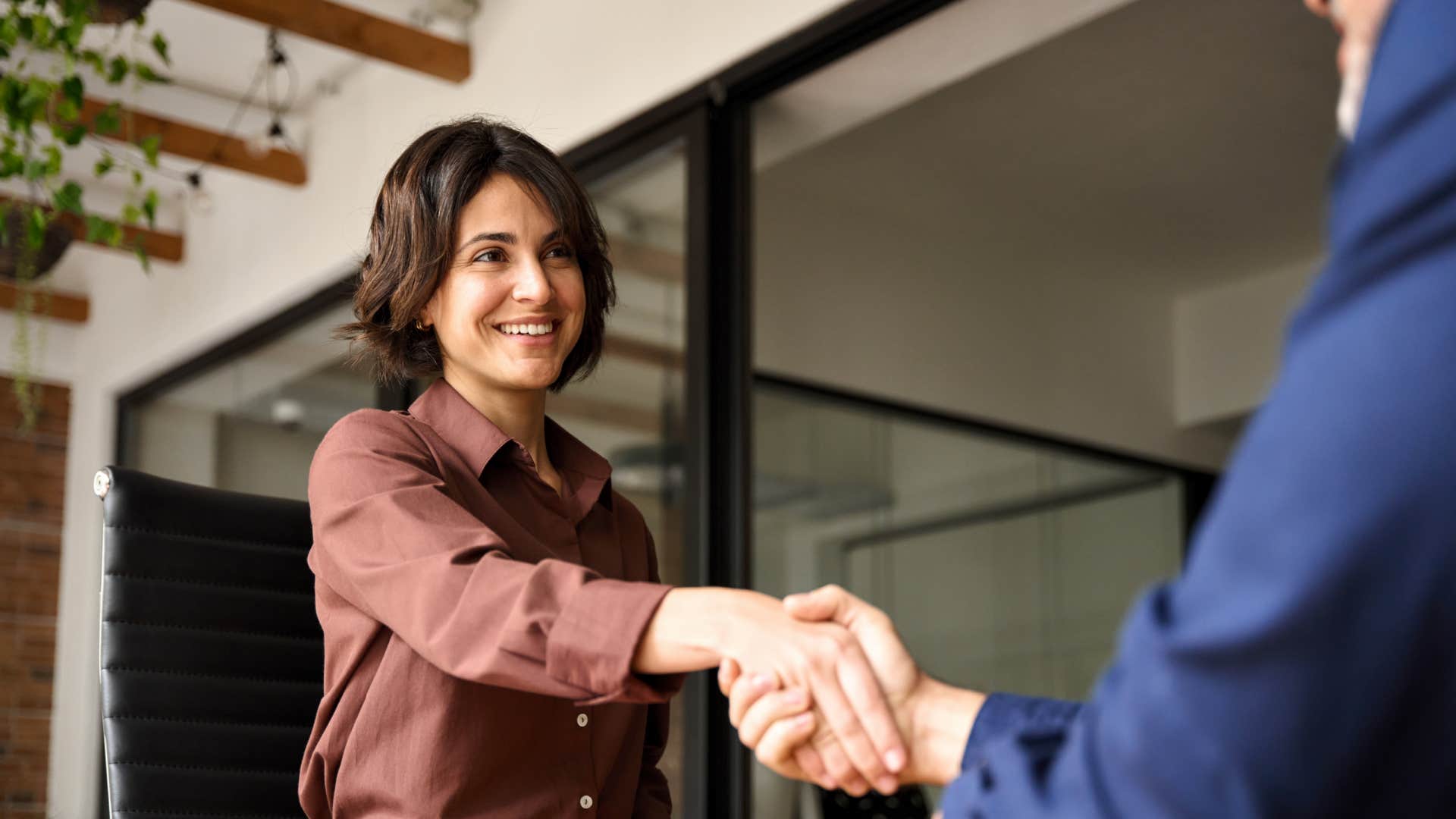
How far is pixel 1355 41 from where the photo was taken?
2.07ft

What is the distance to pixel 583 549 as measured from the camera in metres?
1.54

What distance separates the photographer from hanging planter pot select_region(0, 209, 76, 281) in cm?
419

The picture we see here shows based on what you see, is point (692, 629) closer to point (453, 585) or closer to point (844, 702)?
point (844, 702)

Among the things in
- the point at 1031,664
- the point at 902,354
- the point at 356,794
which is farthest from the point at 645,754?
the point at 1031,664

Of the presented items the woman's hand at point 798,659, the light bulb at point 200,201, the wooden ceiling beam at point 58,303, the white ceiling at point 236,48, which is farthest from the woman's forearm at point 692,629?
the wooden ceiling beam at point 58,303

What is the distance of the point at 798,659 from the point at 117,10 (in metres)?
2.89

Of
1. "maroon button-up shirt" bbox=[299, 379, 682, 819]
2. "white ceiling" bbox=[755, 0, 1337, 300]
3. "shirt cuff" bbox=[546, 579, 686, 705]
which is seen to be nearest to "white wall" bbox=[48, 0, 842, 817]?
"white ceiling" bbox=[755, 0, 1337, 300]

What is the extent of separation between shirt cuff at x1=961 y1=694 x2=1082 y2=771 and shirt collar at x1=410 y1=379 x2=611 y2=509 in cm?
71

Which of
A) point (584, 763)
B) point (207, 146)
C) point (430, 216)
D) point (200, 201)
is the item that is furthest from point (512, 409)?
point (200, 201)

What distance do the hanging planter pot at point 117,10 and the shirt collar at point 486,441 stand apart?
211cm

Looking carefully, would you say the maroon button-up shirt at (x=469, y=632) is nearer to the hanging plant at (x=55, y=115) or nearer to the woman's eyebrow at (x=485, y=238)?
the woman's eyebrow at (x=485, y=238)

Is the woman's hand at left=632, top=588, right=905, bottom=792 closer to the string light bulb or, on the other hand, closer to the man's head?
the man's head

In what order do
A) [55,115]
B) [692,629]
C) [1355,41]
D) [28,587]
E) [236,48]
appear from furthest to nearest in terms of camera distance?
[28,587] < [236,48] < [55,115] < [692,629] < [1355,41]

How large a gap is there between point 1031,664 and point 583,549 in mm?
4090
